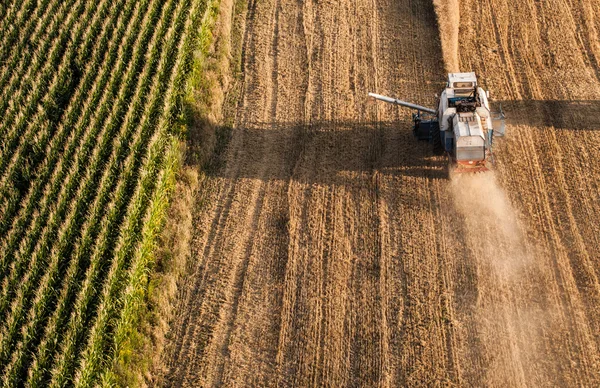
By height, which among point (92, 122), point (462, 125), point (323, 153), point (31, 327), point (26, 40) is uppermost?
point (462, 125)

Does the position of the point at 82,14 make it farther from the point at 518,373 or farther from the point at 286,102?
the point at 518,373

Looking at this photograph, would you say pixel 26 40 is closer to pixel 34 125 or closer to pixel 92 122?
pixel 34 125

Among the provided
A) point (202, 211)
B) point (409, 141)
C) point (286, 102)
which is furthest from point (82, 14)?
point (409, 141)

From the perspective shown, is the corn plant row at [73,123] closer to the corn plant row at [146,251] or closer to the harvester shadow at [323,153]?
the corn plant row at [146,251]

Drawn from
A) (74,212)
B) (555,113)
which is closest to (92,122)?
(74,212)

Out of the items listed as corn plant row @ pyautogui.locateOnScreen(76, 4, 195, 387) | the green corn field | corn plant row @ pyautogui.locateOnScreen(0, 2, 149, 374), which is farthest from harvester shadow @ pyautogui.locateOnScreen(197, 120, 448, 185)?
corn plant row @ pyautogui.locateOnScreen(0, 2, 149, 374)
